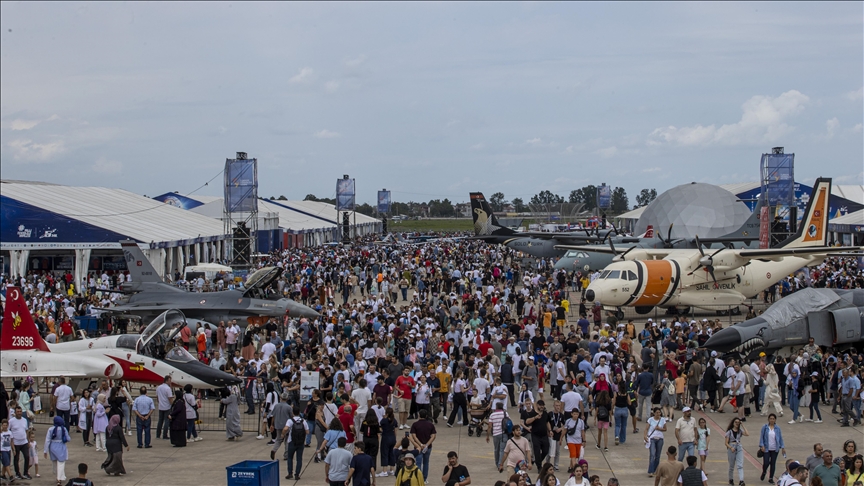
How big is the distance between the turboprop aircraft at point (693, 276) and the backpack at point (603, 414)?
12.3m

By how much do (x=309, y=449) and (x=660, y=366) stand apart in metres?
7.31

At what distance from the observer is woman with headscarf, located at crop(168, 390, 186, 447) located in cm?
1340

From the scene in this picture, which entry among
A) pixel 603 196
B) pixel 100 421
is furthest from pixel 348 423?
pixel 603 196

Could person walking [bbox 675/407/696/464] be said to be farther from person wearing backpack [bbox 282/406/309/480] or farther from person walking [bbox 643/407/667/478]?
person wearing backpack [bbox 282/406/309/480]

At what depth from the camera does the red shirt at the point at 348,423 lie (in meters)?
12.0

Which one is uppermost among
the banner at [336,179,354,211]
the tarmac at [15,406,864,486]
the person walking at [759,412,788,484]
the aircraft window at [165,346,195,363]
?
the banner at [336,179,354,211]

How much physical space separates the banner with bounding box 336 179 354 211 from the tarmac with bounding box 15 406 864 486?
190 feet

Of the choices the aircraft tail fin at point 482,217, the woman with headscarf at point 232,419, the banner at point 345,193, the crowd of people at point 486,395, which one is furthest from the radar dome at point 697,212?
the woman with headscarf at point 232,419

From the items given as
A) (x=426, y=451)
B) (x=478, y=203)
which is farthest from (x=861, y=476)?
(x=478, y=203)

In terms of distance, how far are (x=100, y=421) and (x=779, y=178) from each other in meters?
43.3

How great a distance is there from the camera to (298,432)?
453 inches

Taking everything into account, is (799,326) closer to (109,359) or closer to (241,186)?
(109,359)

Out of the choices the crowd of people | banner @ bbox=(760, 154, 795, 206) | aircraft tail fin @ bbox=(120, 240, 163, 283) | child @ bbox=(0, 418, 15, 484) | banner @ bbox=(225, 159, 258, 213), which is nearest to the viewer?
the crowd of people

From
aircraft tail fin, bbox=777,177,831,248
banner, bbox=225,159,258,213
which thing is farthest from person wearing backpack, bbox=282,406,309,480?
banner, bbox=225,159,258,213
